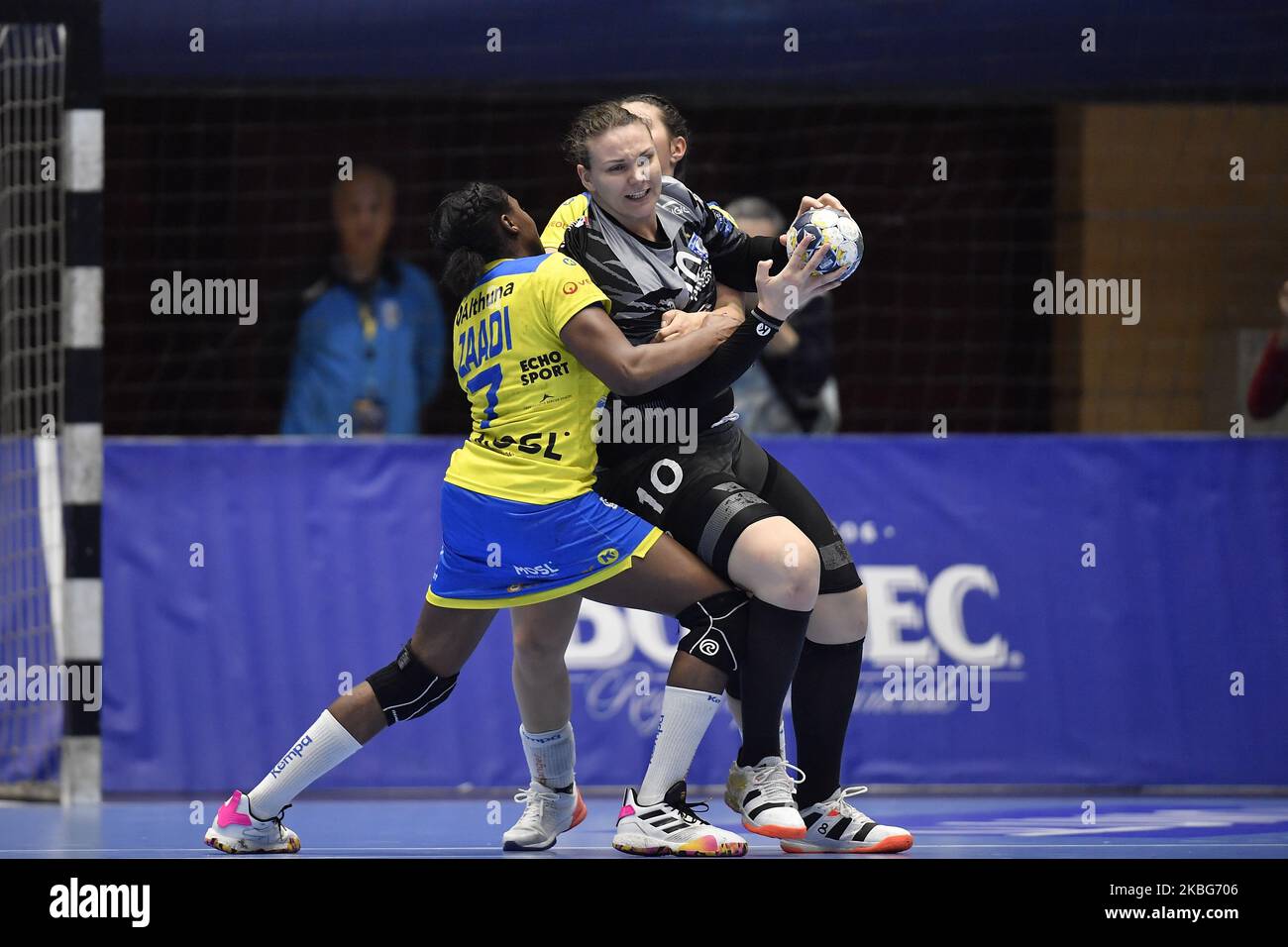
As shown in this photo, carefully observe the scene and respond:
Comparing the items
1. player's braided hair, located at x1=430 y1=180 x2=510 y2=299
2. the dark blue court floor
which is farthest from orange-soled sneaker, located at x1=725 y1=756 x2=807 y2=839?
player's braided hair, located at x1=430 y1=180 x2=510 y2=299

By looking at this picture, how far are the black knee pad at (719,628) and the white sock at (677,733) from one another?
0.10 metres

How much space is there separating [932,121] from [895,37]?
2474 mm

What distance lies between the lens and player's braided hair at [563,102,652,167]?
192 inches

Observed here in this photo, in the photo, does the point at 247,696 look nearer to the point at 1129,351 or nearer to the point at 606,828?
the point at 606,828

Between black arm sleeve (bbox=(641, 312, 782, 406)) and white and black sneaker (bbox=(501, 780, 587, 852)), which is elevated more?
black arm sleeve (bbox=(641, 312, 782, 406))

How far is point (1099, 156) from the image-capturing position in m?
9.48

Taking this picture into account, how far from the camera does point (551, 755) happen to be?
5.25 metres

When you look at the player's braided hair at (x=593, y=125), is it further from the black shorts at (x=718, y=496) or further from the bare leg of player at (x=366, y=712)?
the bare leg of player at (x=366, y=712)

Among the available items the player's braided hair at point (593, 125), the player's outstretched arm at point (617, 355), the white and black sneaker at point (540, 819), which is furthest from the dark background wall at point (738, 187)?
the white and black sneaker at point (540, 819)

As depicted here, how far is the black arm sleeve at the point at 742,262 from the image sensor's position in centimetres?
523
